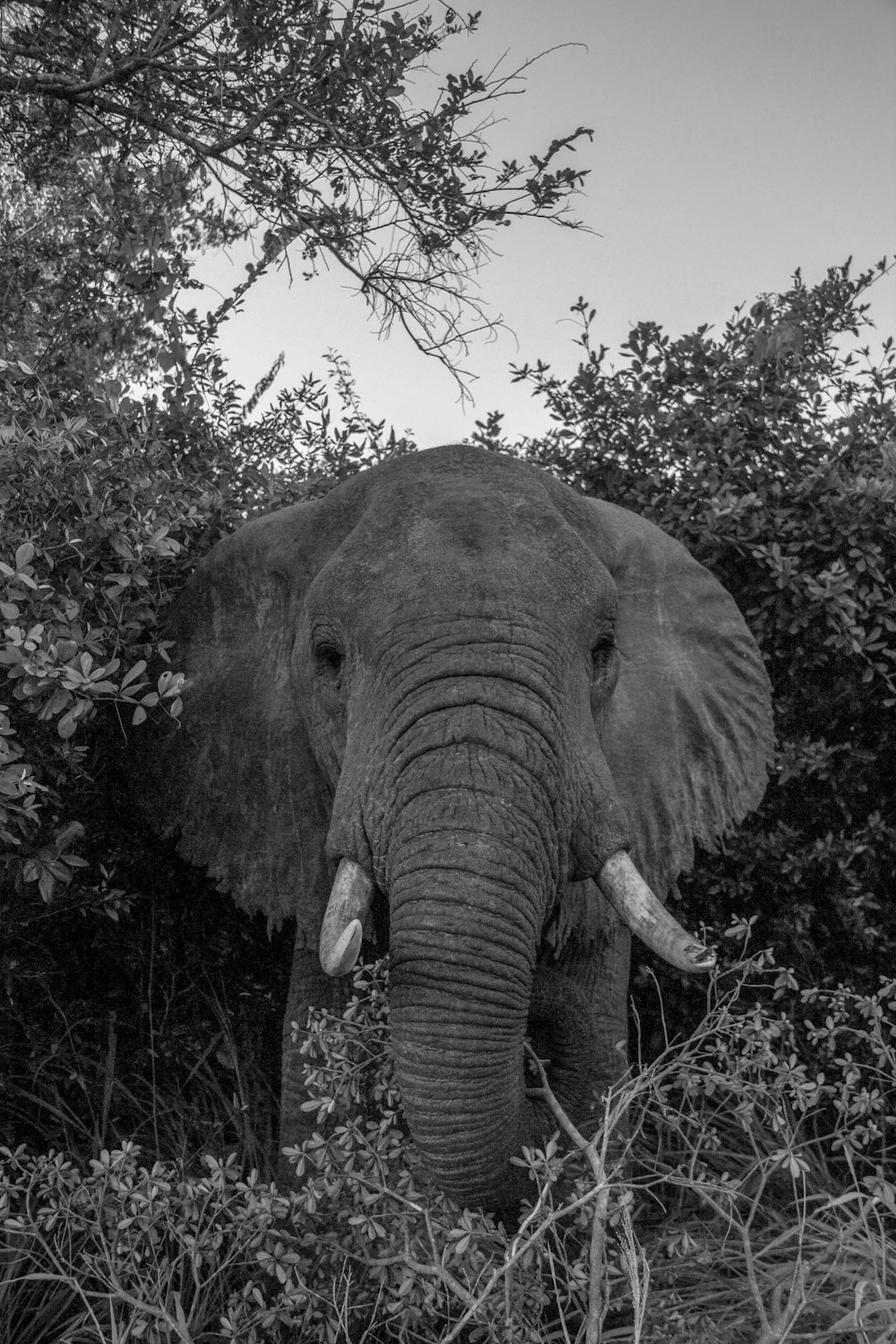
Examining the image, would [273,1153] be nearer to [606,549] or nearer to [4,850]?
[4,850]

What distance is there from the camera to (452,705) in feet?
13.2

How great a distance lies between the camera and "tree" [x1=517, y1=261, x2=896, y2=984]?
6434mm

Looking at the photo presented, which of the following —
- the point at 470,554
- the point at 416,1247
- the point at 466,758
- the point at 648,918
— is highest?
the point at 470,554

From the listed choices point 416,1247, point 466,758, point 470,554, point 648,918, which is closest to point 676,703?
point 470,554

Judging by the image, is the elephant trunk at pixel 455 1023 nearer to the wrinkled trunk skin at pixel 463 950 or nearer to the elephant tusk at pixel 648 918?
the wrinkled trunk skin at pixel 463 950

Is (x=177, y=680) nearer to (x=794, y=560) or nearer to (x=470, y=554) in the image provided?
(x=470, y=554)

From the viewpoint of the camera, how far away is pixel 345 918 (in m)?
3.95

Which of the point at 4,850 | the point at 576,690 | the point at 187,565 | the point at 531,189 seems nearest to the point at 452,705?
the point at 576,690

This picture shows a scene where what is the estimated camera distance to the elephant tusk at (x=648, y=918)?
3.65 metres

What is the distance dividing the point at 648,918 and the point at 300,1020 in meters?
1.63

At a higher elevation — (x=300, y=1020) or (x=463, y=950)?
(x=463, y=950)

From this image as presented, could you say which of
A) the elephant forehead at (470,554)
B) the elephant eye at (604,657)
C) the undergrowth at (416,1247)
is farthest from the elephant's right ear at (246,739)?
the elephant eye at (604,657)

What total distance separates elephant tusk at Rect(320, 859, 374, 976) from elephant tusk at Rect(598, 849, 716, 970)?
70 cm

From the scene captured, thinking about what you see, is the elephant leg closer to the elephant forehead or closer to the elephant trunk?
the elephant trunk
